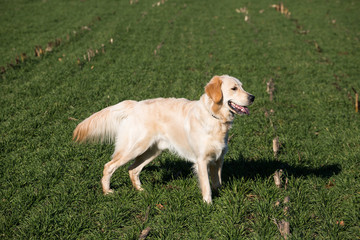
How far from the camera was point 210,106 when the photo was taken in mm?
3744

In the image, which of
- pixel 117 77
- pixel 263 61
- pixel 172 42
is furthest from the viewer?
pixel 172 42

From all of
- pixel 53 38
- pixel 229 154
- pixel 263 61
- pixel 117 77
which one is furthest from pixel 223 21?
pixel 229 154

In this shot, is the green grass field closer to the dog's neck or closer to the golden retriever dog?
the golden retriever dog

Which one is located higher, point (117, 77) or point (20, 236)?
point (20, 236)

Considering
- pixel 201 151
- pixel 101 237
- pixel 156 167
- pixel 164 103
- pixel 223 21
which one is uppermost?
pixel 164 103

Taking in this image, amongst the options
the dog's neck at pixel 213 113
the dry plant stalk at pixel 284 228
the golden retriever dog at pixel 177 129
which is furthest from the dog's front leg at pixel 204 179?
the dry plant stalk at pixel 284 228

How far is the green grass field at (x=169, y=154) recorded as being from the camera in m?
3.46

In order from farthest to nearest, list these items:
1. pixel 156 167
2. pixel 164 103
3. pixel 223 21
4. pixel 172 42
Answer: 1. pixel 223 21
2. pixel 172 42
3. pixel 156 167
4. pixel 164 103

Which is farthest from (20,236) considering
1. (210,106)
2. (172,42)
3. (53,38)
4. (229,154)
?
(53,38)

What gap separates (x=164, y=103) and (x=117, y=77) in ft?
17.7

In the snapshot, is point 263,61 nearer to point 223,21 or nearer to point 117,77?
point 117,77

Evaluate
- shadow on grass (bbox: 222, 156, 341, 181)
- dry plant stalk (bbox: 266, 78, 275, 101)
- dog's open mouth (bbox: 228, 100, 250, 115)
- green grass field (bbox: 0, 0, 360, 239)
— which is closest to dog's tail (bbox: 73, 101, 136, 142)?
green grass field (bbox: 0, 0, 360, 239)

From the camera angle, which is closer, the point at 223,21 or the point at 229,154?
the point at 229,154

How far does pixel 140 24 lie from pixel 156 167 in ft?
45.9
